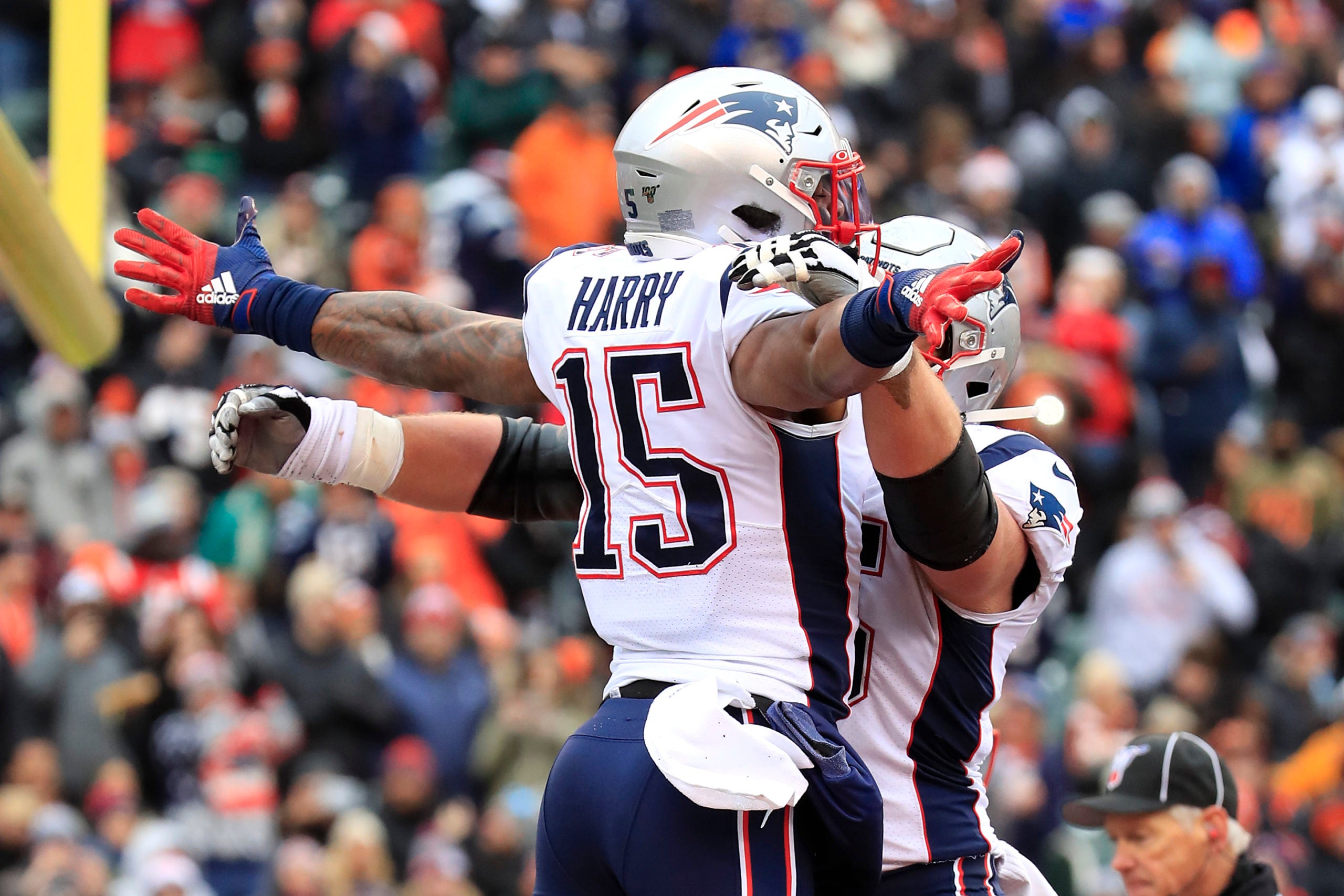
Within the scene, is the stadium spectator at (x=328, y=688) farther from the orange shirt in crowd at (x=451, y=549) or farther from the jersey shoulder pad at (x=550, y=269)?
the jersey shoulder pad at (x=550, y=269)

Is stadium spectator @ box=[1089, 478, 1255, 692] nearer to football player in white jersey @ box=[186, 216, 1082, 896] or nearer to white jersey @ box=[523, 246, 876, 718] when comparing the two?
football player in white jersey @ box=[186, 216, 1082, 896]

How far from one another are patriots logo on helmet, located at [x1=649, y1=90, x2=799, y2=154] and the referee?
2313mm

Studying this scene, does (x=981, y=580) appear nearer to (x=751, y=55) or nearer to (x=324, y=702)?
(x=324, y=702)

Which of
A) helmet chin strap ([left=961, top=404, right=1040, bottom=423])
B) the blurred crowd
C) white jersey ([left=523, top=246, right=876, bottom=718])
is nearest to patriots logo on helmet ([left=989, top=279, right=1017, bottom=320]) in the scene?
helmet chin strap ([left=961, top=404, right=1040, bottom=423])

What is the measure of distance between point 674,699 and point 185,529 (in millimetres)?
8093

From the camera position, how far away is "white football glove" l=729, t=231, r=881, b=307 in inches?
140

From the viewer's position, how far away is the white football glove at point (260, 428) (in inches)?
168

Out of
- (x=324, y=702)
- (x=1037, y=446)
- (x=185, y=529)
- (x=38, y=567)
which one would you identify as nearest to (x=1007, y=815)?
(x=324, y=702)

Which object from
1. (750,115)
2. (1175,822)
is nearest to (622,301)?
(750,115)

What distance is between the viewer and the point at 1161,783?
5375 mm

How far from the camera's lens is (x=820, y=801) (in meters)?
3.79

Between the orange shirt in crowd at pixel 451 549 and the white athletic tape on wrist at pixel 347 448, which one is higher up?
the white athletic tape on wrist at pixel 347 448

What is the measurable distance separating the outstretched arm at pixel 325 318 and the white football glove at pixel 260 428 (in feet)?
0.65

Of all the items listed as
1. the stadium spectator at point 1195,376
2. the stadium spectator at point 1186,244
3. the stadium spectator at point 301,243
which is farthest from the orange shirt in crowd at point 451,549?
the stadium spectator at point 1186,244
